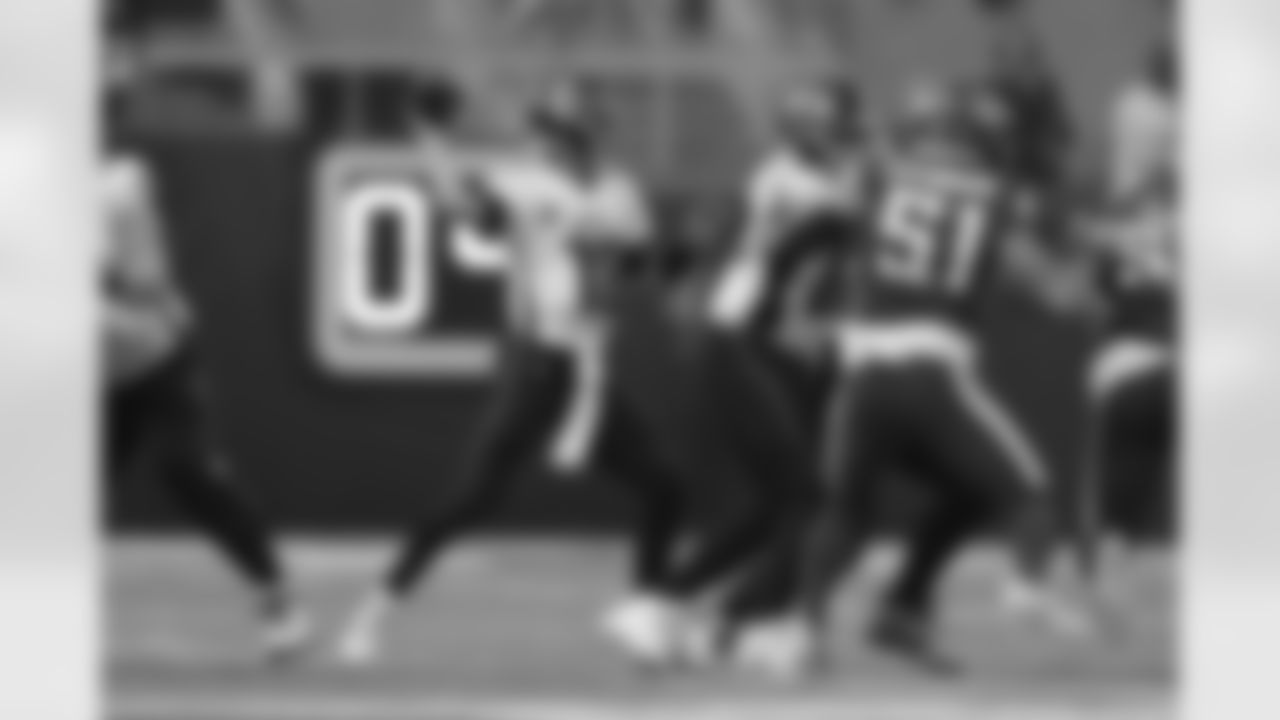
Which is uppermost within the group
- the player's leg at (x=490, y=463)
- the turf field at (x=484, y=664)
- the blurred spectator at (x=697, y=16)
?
the blurred spectator at (x=697, y=16)

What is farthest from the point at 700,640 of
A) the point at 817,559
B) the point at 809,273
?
the point at 809,273

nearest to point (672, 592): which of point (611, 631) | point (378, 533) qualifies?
point (611, 631)

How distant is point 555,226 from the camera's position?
162 inches

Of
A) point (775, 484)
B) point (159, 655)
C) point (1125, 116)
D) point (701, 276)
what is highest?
point (1125, 116)

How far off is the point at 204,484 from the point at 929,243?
1.23 m

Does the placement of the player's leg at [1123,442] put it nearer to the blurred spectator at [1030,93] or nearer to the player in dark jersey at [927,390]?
the player in dark jersey at [927,390]

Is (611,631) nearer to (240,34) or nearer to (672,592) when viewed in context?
(672,592)

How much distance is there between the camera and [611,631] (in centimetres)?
411

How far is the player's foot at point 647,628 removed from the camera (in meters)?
4.10

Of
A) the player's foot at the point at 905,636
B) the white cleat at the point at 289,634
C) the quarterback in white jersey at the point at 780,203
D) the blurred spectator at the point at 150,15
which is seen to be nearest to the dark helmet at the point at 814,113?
the quarterback in white jersey at the point at 780,203

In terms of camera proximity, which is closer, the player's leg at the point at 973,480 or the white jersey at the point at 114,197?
the white jersey at the point at 114,197

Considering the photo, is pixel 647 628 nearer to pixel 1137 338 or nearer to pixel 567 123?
pixel 567 123

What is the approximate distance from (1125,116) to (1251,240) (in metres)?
0.29

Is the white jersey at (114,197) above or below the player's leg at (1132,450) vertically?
above
